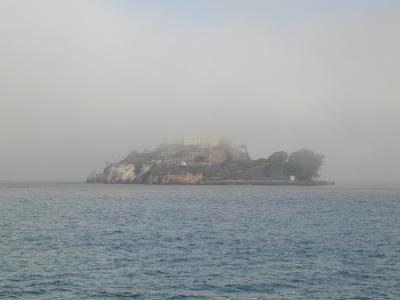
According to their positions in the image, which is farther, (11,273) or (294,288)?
(11,273)

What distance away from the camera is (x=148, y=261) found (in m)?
40.3

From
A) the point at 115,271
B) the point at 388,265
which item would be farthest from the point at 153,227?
the point at 388,265

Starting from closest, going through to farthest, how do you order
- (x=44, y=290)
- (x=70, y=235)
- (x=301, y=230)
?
(x=44, y=290) → (x=70, y=235) → (x=301, y=230)

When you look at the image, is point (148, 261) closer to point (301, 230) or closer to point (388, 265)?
point (388, 265)

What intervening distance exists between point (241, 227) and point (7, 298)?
39362 mm

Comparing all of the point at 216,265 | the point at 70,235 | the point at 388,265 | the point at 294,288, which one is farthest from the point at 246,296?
the point at 70,235

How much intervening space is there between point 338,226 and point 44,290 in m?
44.9

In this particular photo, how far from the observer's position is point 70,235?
186ft

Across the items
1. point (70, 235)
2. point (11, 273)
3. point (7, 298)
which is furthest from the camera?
point (70, 235)

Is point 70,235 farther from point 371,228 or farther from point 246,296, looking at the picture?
point 371,228

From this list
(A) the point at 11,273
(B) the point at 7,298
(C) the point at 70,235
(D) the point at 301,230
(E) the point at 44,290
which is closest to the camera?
(B) the point at 7,298

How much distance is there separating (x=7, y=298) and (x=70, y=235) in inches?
1079

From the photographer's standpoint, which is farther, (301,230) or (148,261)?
(301,230)

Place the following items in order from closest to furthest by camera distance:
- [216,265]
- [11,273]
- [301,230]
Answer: [11,273]
[216,265]
[301,230]
